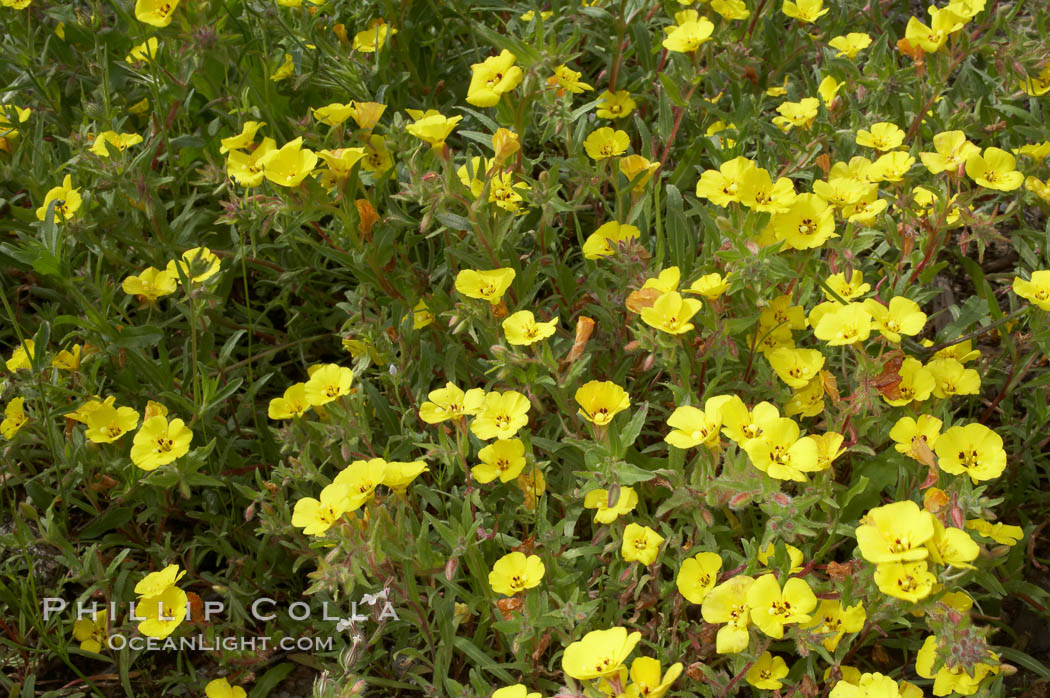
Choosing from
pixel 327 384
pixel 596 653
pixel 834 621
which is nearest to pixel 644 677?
pixel 596 653

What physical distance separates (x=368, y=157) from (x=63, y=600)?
1489 millimetres

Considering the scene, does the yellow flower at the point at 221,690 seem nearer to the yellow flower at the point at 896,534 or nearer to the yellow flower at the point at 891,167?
the yellow flower at the point at 896,534

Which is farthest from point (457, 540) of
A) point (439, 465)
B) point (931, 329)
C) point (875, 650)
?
point (931, 329)

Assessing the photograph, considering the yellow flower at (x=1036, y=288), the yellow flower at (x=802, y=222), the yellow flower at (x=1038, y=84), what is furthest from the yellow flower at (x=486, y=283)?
the yellow flower at (x=1038, y=84)

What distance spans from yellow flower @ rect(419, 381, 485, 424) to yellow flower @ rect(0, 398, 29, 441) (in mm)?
1135

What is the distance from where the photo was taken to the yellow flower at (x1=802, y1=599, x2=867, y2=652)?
198 cm

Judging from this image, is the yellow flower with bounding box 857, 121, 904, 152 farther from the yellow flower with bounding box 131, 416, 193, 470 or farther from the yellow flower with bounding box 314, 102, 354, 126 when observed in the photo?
the yellow flower with bounding box 131, 416, 193, 470

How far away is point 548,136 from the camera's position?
272 centimetres

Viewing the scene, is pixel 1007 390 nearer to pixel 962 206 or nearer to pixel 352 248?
pixel 962 206

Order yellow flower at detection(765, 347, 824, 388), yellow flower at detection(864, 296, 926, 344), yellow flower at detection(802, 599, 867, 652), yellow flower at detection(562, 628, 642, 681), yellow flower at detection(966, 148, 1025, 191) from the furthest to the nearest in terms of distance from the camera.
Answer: yellow flower at detection(966, 148, 1025, 191) → yellow flower at detection(765, 347, 824, 388) → yellow flower at detection(864, 296, 926, 344) → yellow flower at detection(802, 599, 867, 652) → yellow flower at detection(562, 628, 642, 681)

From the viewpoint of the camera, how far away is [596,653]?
→ 1.95 metres

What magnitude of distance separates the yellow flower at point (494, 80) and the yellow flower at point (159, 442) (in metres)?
1.13

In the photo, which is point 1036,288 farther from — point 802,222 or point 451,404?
point 451,404

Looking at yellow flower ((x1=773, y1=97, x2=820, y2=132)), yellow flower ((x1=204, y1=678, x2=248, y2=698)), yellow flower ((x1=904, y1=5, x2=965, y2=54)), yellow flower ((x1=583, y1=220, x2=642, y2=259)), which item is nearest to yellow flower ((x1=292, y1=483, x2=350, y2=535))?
yellow flower ((x1=204, y1=678, x2=248, y2=698))
